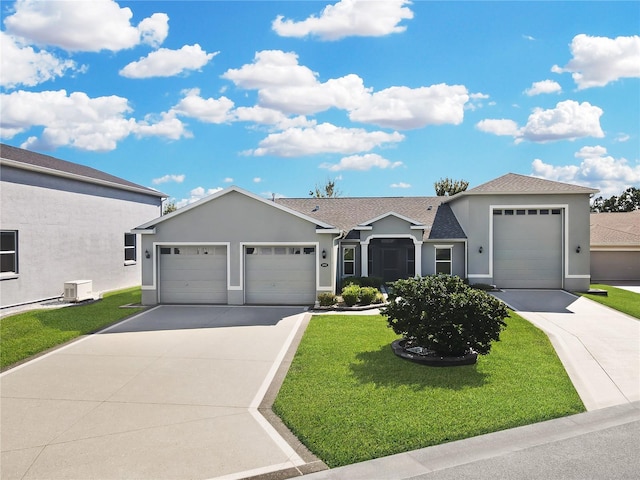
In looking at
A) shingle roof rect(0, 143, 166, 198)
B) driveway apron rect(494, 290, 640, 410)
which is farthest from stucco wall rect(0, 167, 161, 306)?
driveway apron rect(494, 290, 640, 410)

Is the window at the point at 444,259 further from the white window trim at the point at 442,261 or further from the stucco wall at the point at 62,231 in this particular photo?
the stucco wall at the point at 62,231

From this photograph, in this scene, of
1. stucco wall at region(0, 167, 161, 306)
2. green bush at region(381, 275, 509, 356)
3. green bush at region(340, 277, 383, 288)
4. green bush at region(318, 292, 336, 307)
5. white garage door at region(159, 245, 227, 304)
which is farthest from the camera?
green bush at region(340, 277, 383, 288)

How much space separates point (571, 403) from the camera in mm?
7910

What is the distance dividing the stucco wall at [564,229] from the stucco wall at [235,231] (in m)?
7.76

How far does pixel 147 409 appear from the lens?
767cm

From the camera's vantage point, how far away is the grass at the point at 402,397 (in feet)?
21.5

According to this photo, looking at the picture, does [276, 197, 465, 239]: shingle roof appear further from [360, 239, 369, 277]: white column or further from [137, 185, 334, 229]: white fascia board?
[137, 185, 334, 229]: white fascia board

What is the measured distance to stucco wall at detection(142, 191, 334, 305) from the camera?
682 inches

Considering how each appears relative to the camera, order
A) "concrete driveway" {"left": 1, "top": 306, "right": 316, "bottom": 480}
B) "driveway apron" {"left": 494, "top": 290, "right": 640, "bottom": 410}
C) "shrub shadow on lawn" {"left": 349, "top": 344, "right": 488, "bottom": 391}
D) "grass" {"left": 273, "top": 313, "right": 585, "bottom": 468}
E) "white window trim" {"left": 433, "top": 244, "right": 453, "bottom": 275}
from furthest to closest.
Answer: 1. "white window trim" {"left": 433, "top": 244, "right": 453, "bottom": 275}
2. "driveway apron" {"left": 494, "top": 290, "right": 640, "bottom": 410}
3. "shrub shadow on lawn" {"left": 349, "top": 344, "right": 488, "bottom": 391}
4. "grass" {"left": 273, "top": 313, "right": 585, "bottom": 468}
5. "concrete driveway" {"left": 1, "top": 306, "right": 316, "bottom": 480}

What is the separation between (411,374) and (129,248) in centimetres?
1957

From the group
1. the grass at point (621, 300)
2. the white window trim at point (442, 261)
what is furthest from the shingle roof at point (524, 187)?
the grass at point (621, 300)

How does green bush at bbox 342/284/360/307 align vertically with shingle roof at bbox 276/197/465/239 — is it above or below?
below

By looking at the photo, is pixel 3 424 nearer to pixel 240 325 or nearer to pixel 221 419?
pixel 221 419

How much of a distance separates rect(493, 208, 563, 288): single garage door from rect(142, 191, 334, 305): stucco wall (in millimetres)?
8902
